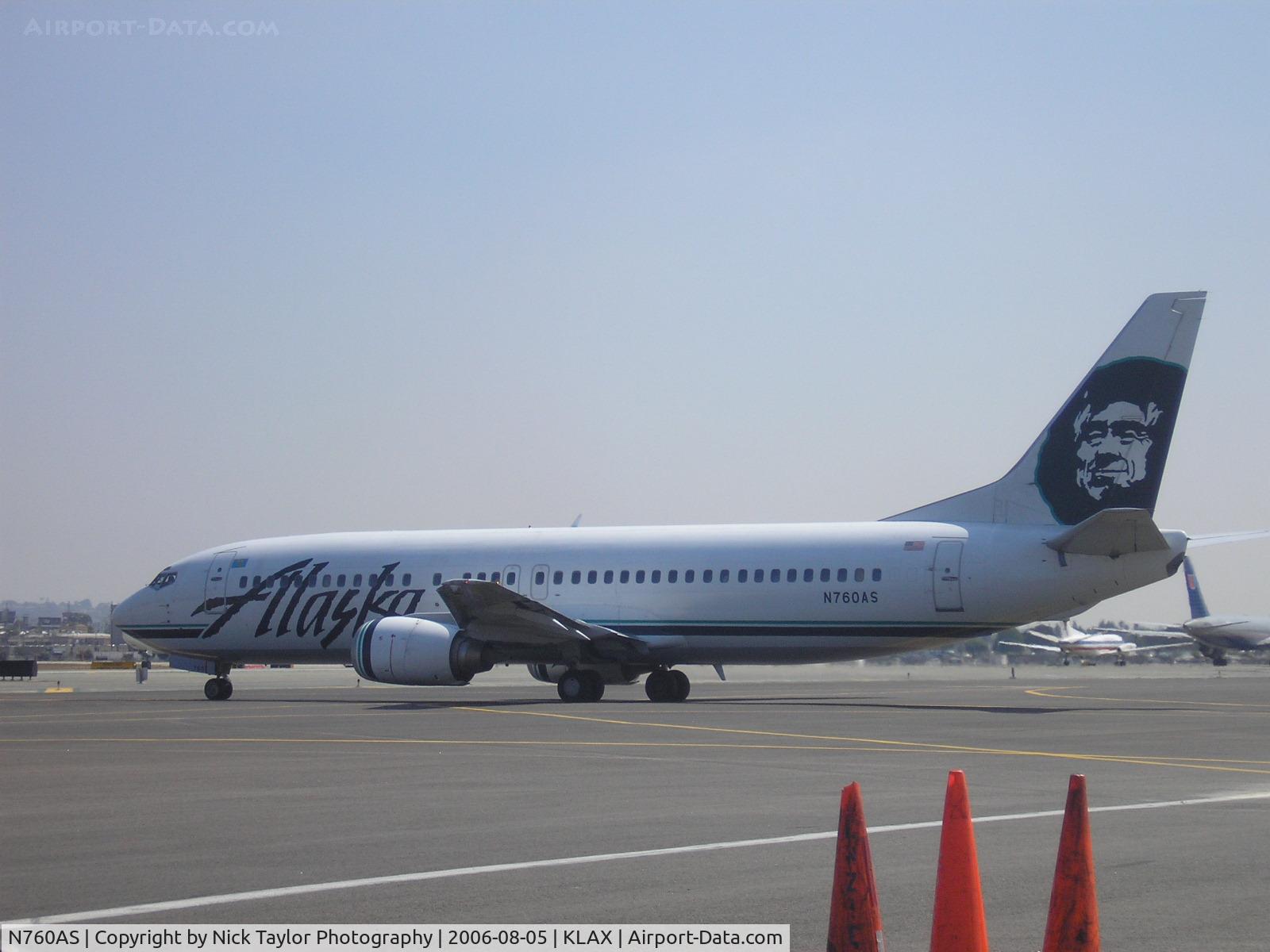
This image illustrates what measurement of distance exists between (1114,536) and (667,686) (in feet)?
34.5

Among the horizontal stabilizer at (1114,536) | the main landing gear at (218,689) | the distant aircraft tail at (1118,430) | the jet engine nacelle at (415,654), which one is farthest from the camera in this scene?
the main landing gear at (218,689)

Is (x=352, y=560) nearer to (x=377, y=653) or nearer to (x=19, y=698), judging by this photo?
(x=377, y=653)

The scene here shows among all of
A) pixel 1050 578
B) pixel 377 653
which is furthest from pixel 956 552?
pixel 377 653

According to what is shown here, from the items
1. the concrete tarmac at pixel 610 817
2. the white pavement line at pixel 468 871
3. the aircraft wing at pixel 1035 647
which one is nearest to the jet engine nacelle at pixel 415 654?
the concrete tarmac at pixel 610 817

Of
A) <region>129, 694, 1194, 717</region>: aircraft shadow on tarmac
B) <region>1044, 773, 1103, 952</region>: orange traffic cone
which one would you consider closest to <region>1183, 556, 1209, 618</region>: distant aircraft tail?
<region>129, 694, 1194, 717</region>: aircraft shadow on tarmac

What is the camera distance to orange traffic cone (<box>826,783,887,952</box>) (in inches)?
256

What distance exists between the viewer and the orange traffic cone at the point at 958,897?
657 cm

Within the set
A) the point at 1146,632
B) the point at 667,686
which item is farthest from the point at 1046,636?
the point at 667,686

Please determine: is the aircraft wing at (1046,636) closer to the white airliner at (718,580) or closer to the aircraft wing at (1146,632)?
the aircraft wing at (1146,632)

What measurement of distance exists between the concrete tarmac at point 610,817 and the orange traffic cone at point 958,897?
3.06 ft

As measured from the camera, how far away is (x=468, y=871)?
31.1ft

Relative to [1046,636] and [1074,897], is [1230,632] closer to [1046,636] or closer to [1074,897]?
[1046,636]

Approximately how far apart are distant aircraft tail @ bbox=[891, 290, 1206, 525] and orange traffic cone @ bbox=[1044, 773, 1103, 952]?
24289 millimetres

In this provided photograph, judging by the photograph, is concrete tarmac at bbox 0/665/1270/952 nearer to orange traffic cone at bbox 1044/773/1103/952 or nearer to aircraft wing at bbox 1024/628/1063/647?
orange traffic cone at bbox 1044/773/1103/952
